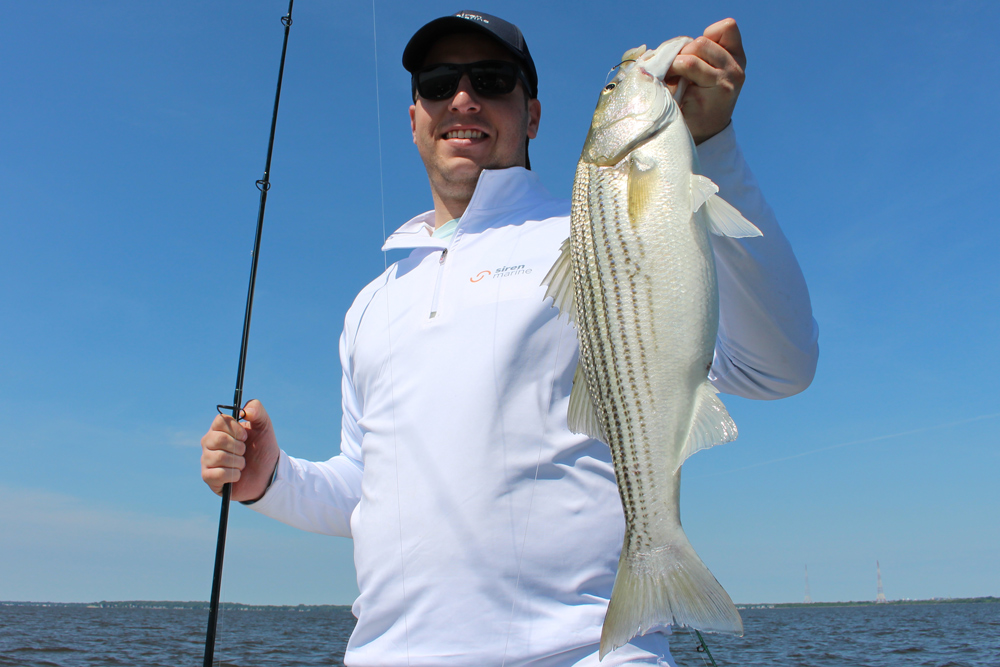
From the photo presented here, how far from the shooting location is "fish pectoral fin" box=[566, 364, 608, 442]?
5.80 ft

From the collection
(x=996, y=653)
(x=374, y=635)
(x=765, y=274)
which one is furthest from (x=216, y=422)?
(x=996, y=653)

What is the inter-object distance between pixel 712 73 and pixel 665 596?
1.41 m

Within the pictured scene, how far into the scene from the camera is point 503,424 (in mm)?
2115

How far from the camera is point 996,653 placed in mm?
29703

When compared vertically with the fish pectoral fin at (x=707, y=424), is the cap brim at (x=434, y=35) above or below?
above

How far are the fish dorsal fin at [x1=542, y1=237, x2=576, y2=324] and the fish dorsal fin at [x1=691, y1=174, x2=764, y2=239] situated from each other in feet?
1.25

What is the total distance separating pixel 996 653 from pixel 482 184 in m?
39.1

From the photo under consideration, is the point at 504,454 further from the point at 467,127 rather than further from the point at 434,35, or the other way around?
the point at 434,35

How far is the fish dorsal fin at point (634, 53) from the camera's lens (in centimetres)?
203

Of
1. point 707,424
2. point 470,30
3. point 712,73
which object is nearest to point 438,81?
point 470,30

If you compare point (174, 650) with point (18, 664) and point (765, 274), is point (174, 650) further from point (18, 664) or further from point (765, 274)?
point (765, 274)

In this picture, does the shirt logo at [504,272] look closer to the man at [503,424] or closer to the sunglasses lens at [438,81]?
the man at [503,424]

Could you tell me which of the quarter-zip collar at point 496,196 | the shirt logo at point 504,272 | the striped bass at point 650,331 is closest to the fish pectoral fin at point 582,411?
the striped bass at point 650,331

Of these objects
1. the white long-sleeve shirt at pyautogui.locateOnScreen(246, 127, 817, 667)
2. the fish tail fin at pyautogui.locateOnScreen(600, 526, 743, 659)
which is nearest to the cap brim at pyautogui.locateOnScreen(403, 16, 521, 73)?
the white long-sleeve shirt at pyautogui.locateOnScreen(246, 127, 817, 667)
